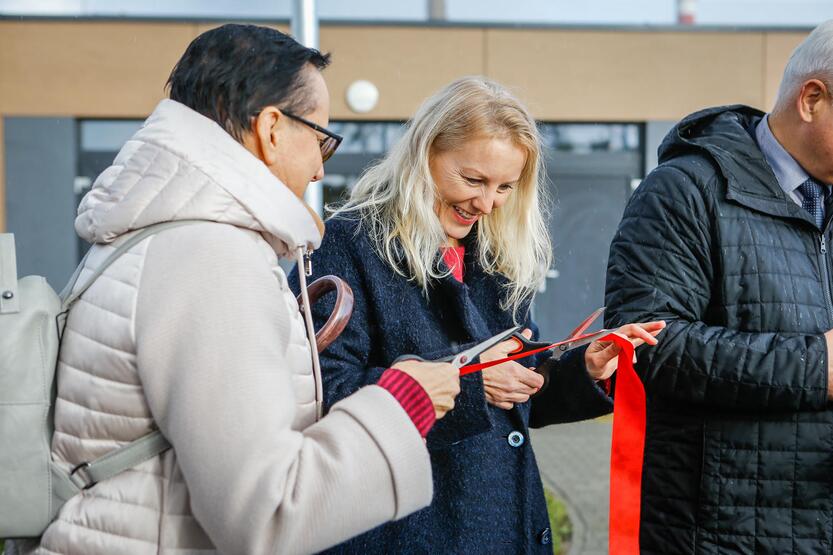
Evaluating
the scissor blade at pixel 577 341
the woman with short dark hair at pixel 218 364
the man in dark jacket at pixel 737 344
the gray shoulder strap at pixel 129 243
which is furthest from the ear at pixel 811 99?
the gray shoulder strap at pixel 129 243

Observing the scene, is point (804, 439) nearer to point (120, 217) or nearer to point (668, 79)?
point (120, 217)

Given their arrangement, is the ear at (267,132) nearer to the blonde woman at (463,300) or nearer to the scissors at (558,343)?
the blonde woman at (463,300)

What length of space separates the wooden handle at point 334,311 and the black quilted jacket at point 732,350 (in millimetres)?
776

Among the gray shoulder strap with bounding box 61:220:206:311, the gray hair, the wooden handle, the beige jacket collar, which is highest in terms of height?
the gray hair

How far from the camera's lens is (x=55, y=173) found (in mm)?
9227

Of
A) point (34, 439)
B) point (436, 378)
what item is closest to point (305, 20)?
point (436, 378)

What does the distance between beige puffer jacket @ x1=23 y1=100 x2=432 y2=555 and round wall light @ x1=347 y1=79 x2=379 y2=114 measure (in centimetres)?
787

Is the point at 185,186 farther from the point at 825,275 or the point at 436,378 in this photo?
the point at 825,275

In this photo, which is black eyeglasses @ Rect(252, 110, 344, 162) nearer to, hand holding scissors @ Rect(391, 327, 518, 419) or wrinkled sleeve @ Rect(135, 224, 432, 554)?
wrinkled sleeve @ Rect(135, 224, 432, 554)

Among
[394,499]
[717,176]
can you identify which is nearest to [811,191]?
[717,176]

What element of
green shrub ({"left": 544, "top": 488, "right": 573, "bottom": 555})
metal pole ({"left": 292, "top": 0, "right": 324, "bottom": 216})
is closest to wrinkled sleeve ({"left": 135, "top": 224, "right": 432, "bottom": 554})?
metal pole ({"left": 292, "top": 0, "right": 324, "bottom": 216})

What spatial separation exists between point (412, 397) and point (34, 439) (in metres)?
0.60

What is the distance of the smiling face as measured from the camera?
240cm

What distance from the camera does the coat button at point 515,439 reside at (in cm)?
230
